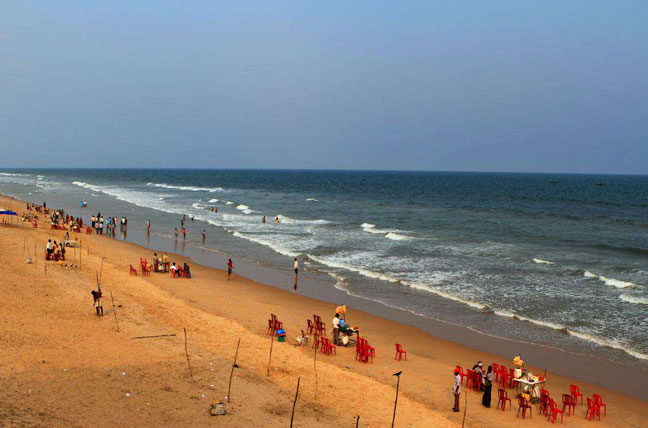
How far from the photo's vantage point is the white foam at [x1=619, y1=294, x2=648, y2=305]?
75.9 feet

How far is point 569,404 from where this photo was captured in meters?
12.9

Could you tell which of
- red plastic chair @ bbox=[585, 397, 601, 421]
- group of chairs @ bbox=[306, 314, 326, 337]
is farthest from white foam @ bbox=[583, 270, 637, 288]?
Answer: group of chairs @ bbox=[306, 314, 326, 337]

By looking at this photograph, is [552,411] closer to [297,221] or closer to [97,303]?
[97,303]

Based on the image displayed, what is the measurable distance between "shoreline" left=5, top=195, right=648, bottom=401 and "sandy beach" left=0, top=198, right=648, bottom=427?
0.97ft

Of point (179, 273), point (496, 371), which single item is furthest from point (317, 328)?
point (179, 273)

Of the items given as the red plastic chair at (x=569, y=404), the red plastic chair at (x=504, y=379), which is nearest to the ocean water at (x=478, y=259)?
the red plastic chair at (x=504, y=379)

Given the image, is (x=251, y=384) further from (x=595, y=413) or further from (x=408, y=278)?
(x=408, y=278)

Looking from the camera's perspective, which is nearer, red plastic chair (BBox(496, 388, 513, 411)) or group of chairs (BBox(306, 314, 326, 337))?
red plastic chair (BBox(496, 388, 513, 411))

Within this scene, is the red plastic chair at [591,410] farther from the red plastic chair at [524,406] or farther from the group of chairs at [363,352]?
the group of chairs at [363,352]

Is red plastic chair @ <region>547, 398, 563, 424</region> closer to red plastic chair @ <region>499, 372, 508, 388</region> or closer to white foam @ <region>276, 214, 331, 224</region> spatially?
red plastic chair @ <region>499, 372, 508, 388</region>

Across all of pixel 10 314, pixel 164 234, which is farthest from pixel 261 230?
pixel 10 314

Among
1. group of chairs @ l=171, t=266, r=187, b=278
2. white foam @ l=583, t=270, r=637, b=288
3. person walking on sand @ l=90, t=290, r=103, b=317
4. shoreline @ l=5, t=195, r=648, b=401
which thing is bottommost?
shoreline @ l=5, t=195, r=648, b=401

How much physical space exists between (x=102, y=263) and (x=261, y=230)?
813 inches

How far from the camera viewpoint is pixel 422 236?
43312 millimetres
